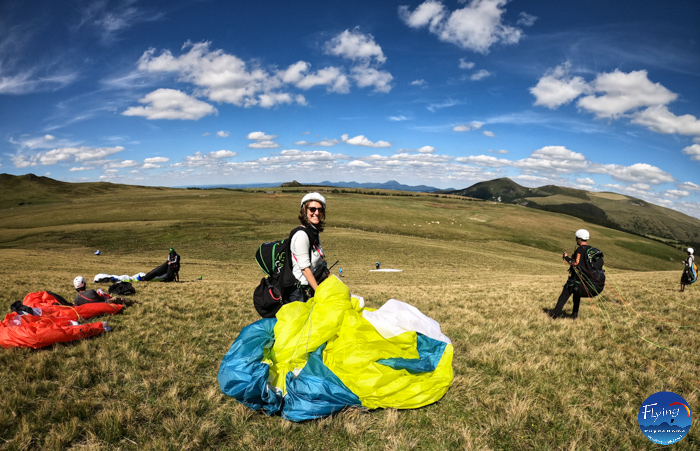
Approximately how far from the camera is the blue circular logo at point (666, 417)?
135 inches

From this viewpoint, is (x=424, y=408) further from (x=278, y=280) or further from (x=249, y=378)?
(x=278, y=280)

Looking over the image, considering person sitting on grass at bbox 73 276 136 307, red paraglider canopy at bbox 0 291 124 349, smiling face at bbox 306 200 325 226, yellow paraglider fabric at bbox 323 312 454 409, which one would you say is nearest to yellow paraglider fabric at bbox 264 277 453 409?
yellow paraglider fabric at bbox 323 312 454 409

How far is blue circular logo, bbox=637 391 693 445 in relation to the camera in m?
3.44

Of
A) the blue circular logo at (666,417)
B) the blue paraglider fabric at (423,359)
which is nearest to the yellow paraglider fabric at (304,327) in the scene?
the blue paraglider fabric at (423,359)

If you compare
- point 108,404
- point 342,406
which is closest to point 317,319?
point 342,406

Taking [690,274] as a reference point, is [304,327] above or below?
below

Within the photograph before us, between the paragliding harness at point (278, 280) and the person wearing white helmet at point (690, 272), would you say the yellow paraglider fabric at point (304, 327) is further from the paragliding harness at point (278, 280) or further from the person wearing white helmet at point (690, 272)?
the person wearing white helmet at point (690, 272)

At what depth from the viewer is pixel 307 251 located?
510cm

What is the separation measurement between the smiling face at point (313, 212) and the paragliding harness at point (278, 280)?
23 centimetres

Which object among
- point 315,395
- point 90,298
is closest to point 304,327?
point 315,395

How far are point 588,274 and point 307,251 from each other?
314 inches

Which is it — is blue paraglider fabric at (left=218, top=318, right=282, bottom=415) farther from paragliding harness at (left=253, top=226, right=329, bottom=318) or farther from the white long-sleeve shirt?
the white long-sleeve shirt

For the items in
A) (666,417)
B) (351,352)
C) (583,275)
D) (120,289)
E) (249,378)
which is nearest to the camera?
(666,417)

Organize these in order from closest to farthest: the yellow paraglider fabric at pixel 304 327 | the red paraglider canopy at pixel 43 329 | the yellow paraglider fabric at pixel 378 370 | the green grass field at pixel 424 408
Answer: the green grass field at pixel 424 408
the yellow paraglider fabric at pixel 378 370
the yellow paraglider fabric at pixel 304 327
the red paraglider canopy at pixel 43 329
